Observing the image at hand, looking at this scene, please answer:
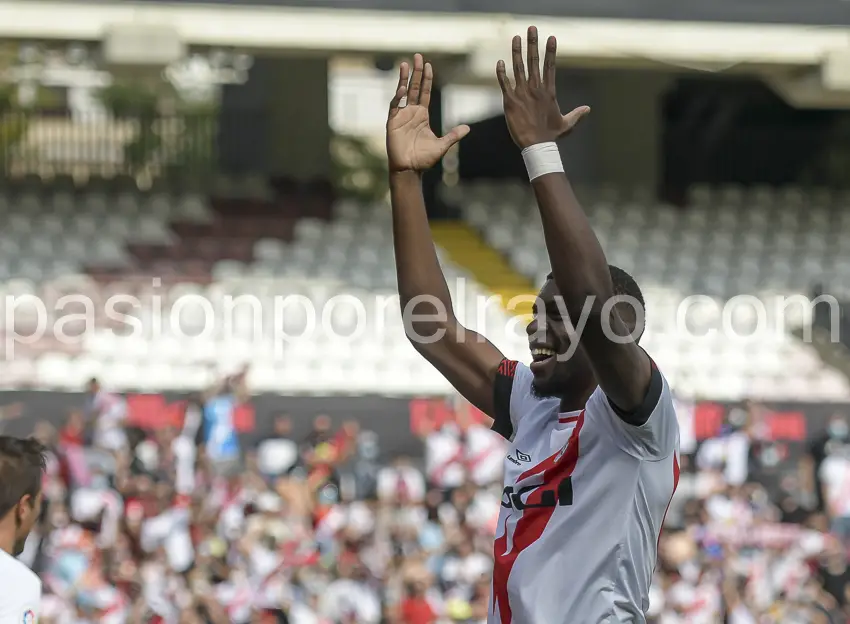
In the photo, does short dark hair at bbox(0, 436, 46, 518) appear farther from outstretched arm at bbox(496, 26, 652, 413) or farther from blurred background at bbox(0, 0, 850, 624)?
blurred background at bbox(0, 0, 850, 624)

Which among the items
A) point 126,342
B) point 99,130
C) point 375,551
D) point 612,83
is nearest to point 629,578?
point 375,551

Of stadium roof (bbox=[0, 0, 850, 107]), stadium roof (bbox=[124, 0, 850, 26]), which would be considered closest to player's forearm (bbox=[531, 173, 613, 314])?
stadium roof (bbox=[0, 0, 850, 107])

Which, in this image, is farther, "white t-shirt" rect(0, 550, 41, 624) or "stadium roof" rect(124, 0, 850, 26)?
"stadium roof" rect(124, 0, 850, 26)

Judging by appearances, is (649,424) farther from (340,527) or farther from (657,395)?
(340,527)

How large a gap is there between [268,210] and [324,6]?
3.13 m

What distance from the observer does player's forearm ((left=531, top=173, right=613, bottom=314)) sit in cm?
290

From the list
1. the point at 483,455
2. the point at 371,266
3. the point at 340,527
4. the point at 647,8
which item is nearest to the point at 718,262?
the point at 647,8

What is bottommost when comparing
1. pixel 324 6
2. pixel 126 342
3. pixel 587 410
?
pixel 126 342

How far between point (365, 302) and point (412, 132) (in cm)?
1165

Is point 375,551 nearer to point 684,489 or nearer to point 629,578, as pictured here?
point 684,489

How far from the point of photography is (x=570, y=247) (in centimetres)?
290

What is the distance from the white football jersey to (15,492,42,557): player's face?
4.70 ft

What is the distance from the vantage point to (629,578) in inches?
129

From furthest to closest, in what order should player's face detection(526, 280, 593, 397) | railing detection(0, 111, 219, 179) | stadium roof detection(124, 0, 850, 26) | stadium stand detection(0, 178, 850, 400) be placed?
railing detection(0, 111, 219, 179) < stadium roof detection(124, 0, 850, 26) < stadium stand detection(0, 178, 850, 400) < player's face detection(526, 280, 593, 397)
